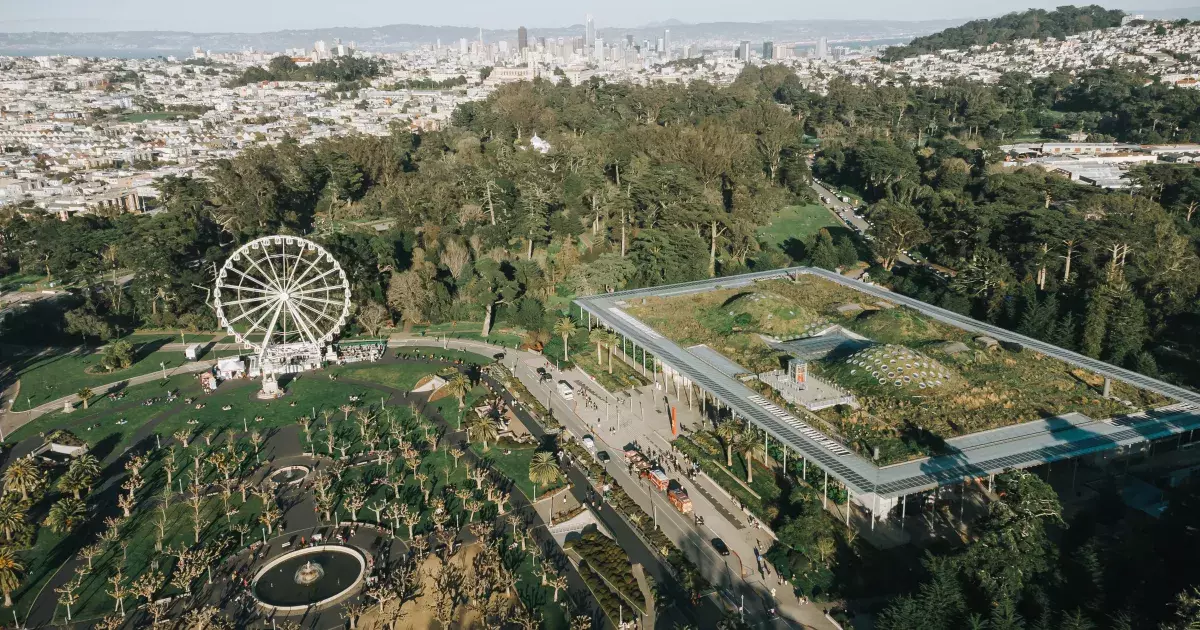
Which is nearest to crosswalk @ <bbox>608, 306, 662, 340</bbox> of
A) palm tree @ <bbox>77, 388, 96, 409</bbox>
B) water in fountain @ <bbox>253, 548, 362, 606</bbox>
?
water in fountain @ <bbox>253, 548, 362, 606</bbox>

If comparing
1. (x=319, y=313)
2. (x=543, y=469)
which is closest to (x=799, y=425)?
(x=543, y=469)

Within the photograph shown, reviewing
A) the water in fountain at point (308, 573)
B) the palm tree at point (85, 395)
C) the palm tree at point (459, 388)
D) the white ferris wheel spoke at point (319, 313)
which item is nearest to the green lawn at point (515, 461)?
the palm tree at point (459, 388)

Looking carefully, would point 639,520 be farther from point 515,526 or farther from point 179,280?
point 179,280

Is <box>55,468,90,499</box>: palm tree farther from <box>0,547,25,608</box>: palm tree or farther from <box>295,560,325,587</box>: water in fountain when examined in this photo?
<box>295,560,325,587</box>: water in fountain

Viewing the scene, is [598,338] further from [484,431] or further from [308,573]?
[308,573]

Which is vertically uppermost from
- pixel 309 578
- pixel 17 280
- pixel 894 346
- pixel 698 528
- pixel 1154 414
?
pixel 894 346

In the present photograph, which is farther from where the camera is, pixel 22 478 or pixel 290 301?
pixel 290 301

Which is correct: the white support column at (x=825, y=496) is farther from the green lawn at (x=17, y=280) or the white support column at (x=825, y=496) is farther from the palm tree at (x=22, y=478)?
the green lawn at (x=17, y=280)

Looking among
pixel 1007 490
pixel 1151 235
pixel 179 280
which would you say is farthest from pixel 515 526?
pixel 1151 235
